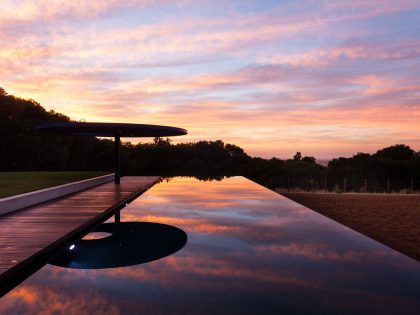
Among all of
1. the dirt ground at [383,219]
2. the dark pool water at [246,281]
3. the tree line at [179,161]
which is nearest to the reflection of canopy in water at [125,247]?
the dark pool water at [246,281]

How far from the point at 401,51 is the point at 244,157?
21291 millimetres

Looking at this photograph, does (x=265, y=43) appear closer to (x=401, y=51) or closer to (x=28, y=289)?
(x=401, y=51)

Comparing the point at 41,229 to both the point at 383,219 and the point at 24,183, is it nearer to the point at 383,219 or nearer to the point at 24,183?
the point at 24,183

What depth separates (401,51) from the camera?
56.5ft

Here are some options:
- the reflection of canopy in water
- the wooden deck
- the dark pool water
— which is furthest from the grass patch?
the dark pool water

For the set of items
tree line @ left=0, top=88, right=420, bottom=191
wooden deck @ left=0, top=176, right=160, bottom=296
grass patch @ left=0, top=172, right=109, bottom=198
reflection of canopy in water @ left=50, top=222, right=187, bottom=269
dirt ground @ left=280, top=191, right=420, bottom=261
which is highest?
tree line @ left=0, top=88, right=420, bottom=191

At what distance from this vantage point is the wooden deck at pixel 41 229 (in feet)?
16.4

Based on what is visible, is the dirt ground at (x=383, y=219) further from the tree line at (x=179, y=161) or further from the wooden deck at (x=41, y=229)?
the tree line at (x=179, y=161)

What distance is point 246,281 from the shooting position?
4738 mm

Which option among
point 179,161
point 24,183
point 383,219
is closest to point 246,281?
point 383,219

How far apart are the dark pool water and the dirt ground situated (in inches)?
91.3

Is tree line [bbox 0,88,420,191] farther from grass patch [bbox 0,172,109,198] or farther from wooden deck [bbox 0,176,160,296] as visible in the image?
wooden deck [bbox 0,176,160,296]

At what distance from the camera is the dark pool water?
3986 mm

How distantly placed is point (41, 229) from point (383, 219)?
1048 cm
